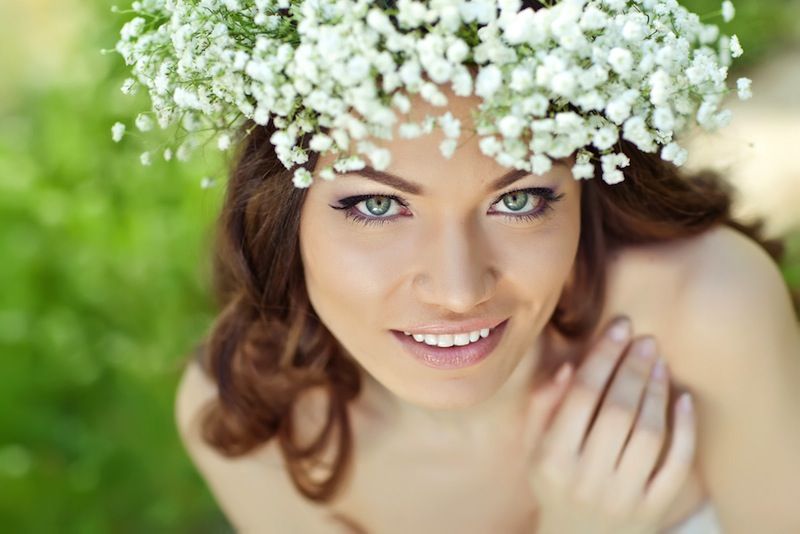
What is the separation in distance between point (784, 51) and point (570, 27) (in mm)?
4858

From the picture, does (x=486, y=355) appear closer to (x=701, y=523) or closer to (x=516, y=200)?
(x=516, y=200)

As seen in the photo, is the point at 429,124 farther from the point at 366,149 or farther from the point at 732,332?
the point at 732,332

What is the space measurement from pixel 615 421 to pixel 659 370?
175mm

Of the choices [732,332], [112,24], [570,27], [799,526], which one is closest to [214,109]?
[570,27]

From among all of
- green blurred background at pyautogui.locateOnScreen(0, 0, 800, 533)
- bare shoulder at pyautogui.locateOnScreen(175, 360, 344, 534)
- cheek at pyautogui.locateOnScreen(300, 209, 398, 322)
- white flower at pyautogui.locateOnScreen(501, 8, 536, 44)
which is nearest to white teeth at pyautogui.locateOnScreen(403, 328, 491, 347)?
cheek at pyautogui.locateOnScreen(300, 209, 398, 322)

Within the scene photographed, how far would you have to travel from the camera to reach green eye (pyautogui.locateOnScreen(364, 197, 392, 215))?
209 cm

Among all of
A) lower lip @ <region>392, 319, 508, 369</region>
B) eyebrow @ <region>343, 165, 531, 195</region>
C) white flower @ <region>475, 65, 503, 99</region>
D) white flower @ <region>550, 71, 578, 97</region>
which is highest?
white flower @ <region>550, 71, 578, 97</region>

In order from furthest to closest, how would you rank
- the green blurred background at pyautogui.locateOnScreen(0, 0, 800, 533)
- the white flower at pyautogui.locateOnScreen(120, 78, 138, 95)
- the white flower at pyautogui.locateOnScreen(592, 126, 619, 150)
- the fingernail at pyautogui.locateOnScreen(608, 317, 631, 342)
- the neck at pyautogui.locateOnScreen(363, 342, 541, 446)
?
the green blurred background at pyautogui.locateOnScreen(0, 0, 800, 533) < the neck at pyautogui.locateOnScreen(363, 342, 541, 446) < the fingernail at pyautogui.locateOnScreen(608, 317, 631, 342) < the white flower at pyautogui.locateOnScreen(120, 78, 138, 95) < the white flower at pyautogui.locateOnScreen(592, 126, 619, 150)

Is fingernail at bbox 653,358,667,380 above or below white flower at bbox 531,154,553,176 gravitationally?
below

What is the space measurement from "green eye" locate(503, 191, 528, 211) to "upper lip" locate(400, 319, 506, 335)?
25 cm

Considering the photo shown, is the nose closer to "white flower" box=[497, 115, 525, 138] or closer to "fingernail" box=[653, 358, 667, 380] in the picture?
"white flower" box=[497, 115, 525, 138]

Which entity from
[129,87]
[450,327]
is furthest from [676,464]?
[129,87]

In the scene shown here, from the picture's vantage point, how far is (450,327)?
2193 mm

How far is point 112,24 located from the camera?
15.7 ft
